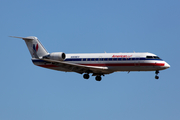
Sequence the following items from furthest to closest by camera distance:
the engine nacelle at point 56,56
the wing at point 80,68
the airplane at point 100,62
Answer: the engine nacelle at point 56,56, the wing at point 80,68, the airplane at point 100,62

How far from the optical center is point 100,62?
5209cm

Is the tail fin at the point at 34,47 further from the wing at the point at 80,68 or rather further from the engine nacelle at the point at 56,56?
the wing at the point at 80,68

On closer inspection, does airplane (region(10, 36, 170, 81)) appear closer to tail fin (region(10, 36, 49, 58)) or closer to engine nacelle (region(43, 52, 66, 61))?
engine nacelle (region(43, 52, 66, 61))

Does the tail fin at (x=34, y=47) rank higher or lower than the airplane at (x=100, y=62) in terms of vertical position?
higher

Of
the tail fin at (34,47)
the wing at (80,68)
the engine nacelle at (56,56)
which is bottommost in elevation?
the wing at (80,68)

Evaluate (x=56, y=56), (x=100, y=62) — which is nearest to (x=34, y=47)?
(x=56, y=56)

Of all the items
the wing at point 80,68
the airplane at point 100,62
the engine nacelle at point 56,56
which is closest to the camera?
the airplane at point 100,62

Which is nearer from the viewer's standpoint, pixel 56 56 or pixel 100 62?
pixel 100 62

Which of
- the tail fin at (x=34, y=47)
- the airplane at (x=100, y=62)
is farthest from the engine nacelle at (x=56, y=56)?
the tail fin at (x=34, y=47)

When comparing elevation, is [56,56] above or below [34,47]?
below

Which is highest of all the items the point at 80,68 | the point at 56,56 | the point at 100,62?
the point at 56,56

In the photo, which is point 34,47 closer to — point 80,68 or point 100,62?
point 80,68

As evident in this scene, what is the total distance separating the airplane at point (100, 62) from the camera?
1965 inches

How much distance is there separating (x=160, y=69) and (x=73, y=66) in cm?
1316
